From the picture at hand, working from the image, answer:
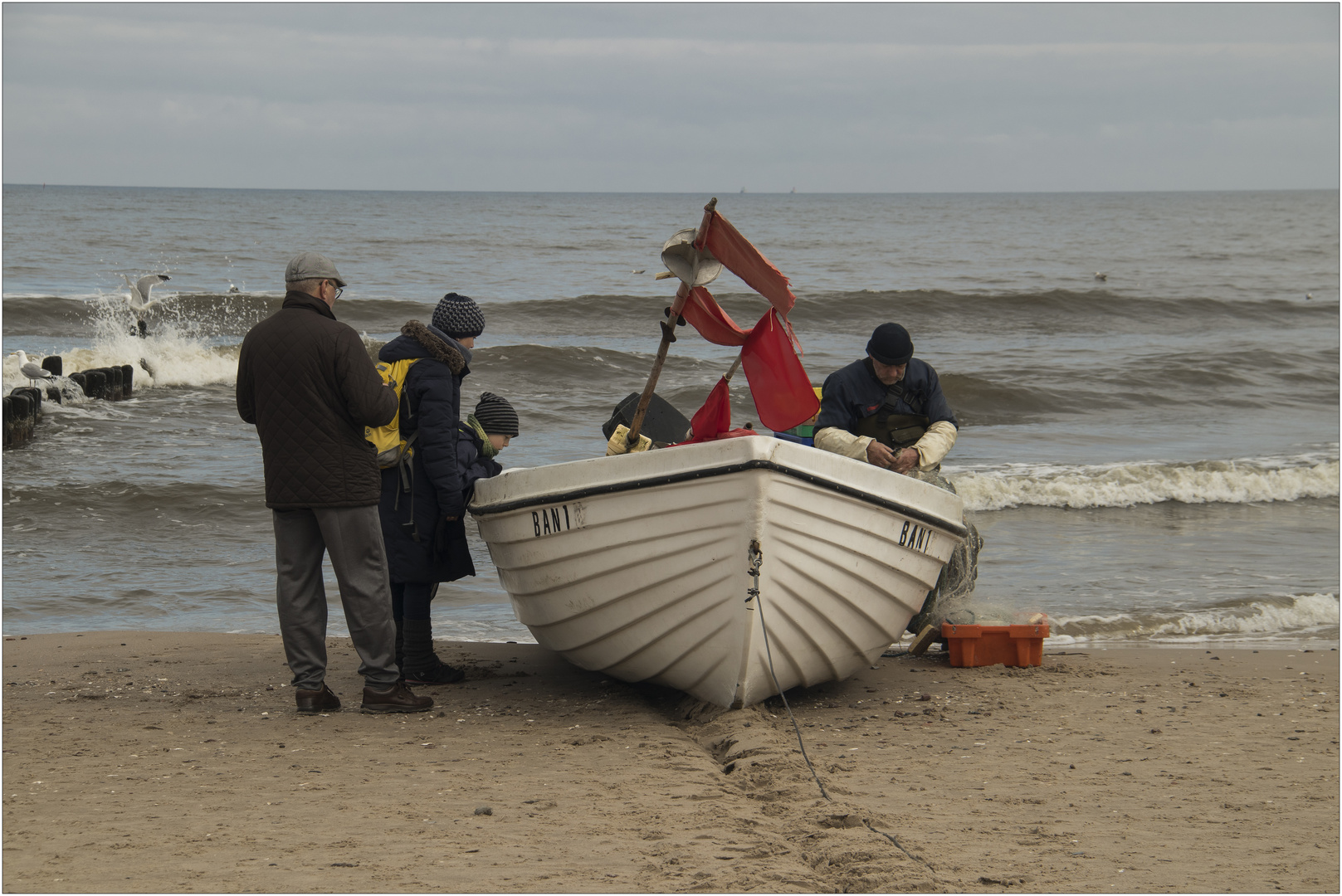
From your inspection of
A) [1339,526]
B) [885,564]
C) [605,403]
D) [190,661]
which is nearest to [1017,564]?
[1339,526]

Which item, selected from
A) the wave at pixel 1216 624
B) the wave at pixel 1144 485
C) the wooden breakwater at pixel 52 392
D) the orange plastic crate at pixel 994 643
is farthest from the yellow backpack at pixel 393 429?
the wooden breakwater at pixel 52 392

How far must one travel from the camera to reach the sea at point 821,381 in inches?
327

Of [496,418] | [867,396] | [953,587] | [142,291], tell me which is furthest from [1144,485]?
[142,291]

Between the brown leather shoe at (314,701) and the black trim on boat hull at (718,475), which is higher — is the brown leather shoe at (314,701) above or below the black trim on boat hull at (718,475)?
below

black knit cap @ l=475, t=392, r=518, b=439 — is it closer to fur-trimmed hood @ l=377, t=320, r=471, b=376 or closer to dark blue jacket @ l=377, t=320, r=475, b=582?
dark blue jacket @ l=377, t=320, r=475, b=582

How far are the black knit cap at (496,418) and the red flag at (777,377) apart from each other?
1261mm

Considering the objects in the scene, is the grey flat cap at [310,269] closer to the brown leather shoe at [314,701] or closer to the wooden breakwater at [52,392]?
the brown leather shoe at [314,701]

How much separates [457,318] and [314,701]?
191 cm

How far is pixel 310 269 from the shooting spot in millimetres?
4859

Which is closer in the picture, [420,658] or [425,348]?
[425,348]

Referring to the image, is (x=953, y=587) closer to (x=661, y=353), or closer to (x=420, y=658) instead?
(x=661, y=353)

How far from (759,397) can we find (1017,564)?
15.1 feet

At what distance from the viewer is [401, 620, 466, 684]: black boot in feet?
18.9

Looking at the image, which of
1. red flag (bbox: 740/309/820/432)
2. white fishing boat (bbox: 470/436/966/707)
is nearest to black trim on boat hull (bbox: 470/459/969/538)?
white fishing boat (bbox: 470/436/966/707)
